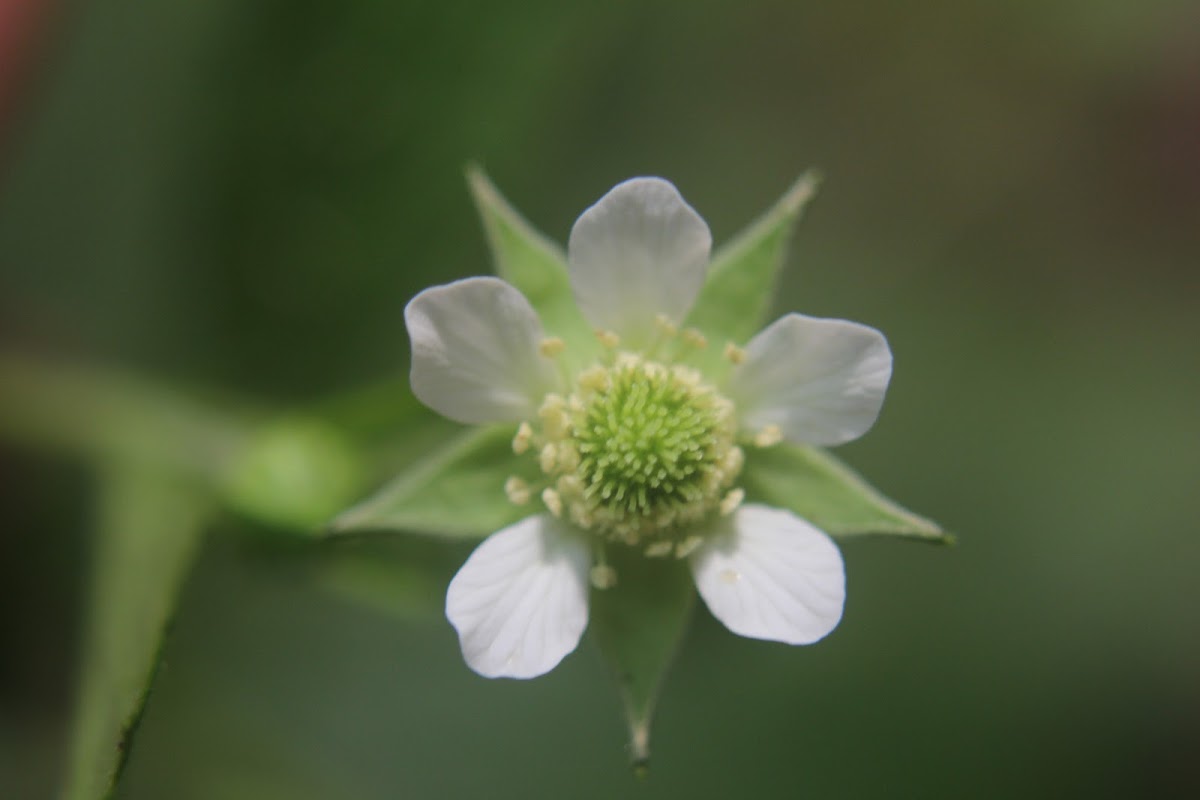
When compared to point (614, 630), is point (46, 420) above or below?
below

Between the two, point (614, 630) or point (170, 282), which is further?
point (170, 282)

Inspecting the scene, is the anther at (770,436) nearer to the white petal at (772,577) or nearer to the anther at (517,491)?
the white petal at (772,577)

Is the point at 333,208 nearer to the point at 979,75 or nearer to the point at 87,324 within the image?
the point at 87,324

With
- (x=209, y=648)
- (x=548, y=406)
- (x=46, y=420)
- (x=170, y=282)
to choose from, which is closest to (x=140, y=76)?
(x=170, y=282)

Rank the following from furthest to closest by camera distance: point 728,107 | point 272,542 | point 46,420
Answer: point 728,107
point 46,420
point 272,542

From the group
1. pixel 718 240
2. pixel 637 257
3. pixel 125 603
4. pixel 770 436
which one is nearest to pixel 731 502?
pixel 770 436

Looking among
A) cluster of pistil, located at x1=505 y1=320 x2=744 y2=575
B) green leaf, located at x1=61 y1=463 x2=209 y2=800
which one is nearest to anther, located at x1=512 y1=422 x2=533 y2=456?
cluster of pistil, located at x1=505 y1=320 x2=744 y2=575
